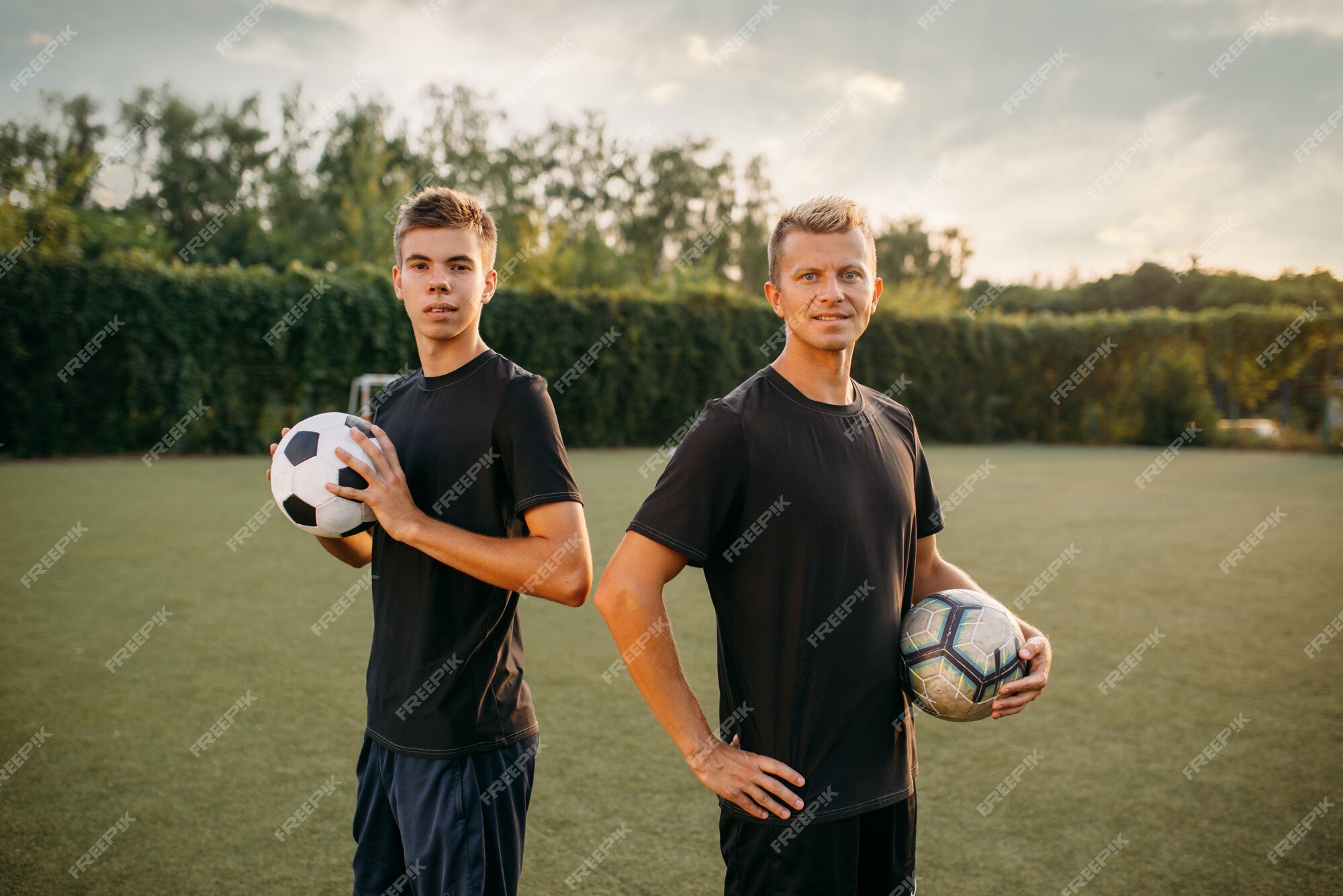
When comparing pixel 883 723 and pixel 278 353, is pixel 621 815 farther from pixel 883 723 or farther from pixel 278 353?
pixel 278 353

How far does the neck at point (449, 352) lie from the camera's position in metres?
2.00

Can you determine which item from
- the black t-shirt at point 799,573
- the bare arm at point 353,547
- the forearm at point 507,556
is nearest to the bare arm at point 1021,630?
the black t-shirt at point 799,573

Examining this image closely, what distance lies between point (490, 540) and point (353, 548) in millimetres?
675

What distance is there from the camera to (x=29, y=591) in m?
5.92

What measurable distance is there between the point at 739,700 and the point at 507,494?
69 centimetres

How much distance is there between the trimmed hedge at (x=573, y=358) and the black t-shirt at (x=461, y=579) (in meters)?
16.0

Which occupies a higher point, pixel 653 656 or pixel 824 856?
pixel 653 656

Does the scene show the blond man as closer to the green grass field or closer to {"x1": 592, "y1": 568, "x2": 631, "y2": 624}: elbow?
{"x1": 592, "y1": 568, "x2": 631, "y2": 624}: elbow

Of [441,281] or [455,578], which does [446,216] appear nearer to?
[441,281]

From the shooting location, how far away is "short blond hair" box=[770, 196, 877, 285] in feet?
5.84

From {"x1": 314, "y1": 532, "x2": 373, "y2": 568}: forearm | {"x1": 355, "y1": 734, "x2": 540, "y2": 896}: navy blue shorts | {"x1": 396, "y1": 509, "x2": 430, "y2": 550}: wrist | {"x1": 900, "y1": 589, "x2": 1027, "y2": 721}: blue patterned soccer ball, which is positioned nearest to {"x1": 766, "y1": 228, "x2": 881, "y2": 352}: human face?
{"x1": 900, "y1": 589, "x2": 1027, "y2": 721}: blue patterned soccer ball

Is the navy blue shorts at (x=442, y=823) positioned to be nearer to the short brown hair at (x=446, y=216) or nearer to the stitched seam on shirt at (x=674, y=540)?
the stitched seam on shirt at (x=674, y=540)

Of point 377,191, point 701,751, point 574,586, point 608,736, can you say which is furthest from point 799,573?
point 377,191

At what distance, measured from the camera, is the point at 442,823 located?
5.97ft
